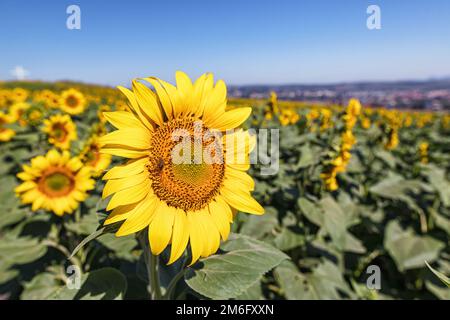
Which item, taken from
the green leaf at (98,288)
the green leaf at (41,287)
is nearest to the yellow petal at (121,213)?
the green leaf at (98,288)

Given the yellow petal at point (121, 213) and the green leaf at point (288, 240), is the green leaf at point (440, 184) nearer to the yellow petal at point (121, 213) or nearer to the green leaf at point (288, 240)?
the green leaf at point (288, 240)

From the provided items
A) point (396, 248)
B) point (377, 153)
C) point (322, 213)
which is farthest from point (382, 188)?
point (322, 213)

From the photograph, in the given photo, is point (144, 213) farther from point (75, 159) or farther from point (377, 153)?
point (377, 153)

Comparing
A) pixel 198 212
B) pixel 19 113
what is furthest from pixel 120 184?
pixel 19 113

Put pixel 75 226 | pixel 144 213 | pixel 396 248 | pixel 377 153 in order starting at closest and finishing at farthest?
pixel 144 213 < pixel 75 226 < pixel 396 248 < pixel 377 153

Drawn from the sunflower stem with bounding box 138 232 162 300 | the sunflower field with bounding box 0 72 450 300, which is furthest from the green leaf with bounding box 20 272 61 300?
the sunflower stem with bounding box 138 232 162 300

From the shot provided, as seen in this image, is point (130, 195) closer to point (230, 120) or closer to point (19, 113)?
point (230, 120)

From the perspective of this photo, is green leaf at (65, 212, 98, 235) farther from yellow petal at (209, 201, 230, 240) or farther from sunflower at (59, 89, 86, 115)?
sunflower at (59, 89, 86, 115)
